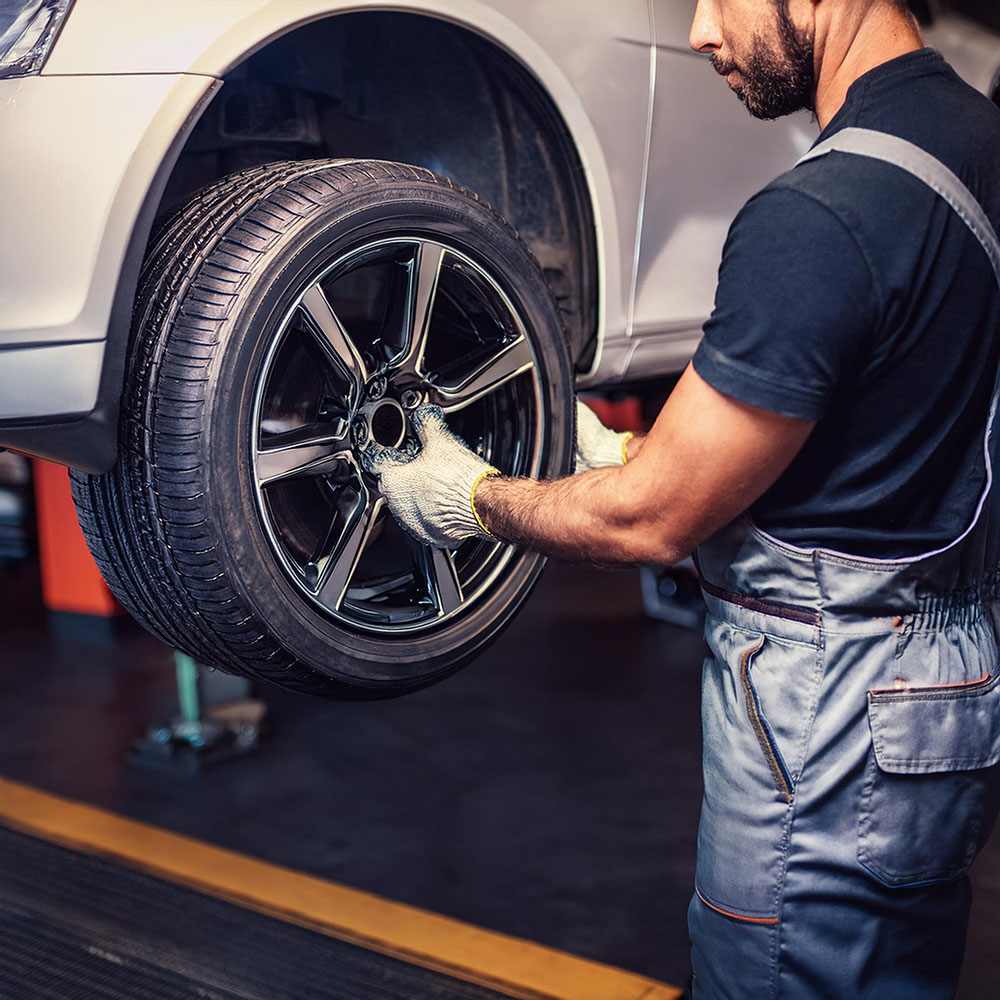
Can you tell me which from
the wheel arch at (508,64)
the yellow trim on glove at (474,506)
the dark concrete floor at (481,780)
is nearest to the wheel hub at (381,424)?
the yellow trim on glove at (474,506)

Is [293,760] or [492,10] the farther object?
[293,760]

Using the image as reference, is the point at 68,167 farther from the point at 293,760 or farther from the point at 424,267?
the point at 293,760

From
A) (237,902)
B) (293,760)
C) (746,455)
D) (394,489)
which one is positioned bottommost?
(293,760)

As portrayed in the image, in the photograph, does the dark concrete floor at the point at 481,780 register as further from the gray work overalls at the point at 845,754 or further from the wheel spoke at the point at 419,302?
the wheel spoke at the point at 419,302

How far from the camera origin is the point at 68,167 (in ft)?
4.08

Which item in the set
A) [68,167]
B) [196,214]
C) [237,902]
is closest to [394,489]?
[196,214]

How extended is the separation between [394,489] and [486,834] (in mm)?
1654

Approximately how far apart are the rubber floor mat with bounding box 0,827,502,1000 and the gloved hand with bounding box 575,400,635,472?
892 millimetres

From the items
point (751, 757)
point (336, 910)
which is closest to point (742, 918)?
point (751, 757)

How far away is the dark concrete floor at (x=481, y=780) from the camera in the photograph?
2.58 m

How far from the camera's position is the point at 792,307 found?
3.48 feet

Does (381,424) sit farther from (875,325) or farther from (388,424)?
(875,325)

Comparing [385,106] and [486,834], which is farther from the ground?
[385,106]

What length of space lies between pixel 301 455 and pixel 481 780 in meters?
1.98
